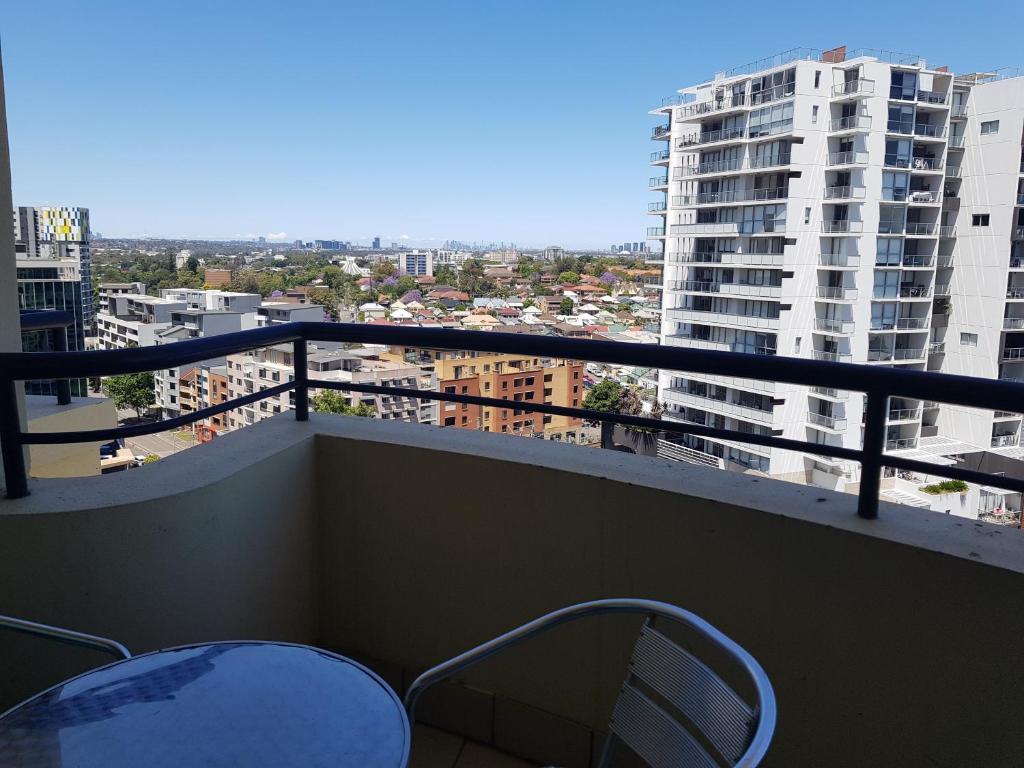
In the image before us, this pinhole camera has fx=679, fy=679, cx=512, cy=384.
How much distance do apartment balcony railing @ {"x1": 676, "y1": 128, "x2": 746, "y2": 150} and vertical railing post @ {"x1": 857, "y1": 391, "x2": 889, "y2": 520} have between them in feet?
111

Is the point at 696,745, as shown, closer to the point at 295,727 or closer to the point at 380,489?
the point at 295,727

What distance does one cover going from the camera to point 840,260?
30.5 meters

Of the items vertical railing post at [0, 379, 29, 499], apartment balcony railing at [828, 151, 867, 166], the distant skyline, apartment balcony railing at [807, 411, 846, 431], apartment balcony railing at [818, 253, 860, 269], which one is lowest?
apartment balcony railing at [807, 411, 846, 431]

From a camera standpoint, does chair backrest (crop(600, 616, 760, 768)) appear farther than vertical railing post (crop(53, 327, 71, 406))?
No

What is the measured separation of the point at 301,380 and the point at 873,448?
5.78 feet

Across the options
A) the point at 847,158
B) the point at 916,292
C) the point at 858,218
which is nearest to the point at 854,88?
the point at 847,158

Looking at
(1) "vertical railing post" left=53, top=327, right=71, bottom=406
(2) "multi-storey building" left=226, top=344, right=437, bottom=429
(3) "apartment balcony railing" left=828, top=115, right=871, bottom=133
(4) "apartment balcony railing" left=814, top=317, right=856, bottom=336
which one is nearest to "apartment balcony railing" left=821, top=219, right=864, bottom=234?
(3) "apartment balcony railing" left=828, top=115, right=871, bottom=133

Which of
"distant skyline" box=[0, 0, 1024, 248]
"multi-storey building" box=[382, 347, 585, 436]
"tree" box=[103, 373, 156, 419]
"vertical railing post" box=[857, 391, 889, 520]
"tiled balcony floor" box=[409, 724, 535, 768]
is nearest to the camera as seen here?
"vertical railing post" box=[857, 391, 889, 520]

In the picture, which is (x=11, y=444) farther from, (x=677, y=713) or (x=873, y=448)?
(x=873, y=448)

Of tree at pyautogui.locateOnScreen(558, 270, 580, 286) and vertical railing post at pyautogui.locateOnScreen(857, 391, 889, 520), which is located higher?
tree at pyautogui.locateOnScreen(558, 270, 580, 286)

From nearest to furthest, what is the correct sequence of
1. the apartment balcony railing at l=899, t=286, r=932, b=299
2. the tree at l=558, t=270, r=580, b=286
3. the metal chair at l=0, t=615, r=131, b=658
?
the metal chair at l=0, t=615, r=131, b=658 → the apartment balcony railing at l=899, t=286, r=932, b=299 → the tree at l=558, t=270, r=580, b=286

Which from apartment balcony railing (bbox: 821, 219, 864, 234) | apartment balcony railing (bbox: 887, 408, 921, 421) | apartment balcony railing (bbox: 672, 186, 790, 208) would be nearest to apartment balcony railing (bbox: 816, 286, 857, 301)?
apartment balcony railing (bbox: 821, 219, 864, 234)

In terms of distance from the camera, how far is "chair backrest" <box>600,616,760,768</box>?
875 millimetres

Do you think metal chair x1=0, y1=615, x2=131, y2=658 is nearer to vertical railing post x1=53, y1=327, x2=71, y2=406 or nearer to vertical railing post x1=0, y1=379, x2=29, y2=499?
vertical railing post x1=0, y1=379, x2=29, y2=499
